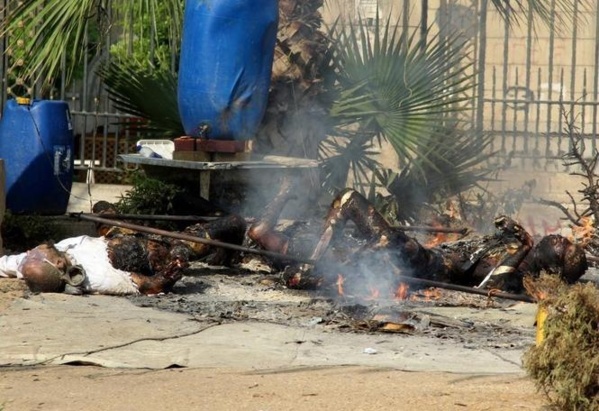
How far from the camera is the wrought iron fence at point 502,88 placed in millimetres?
13555

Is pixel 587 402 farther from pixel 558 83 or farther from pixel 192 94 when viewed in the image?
pixel 558 83

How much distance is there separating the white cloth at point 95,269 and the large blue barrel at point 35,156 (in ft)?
6.60

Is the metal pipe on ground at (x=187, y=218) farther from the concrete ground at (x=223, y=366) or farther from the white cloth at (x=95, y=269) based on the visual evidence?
the concrete ground at (x=223, y=366)

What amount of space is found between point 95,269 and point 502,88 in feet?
26.8

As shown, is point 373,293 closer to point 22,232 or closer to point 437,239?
point 437,239

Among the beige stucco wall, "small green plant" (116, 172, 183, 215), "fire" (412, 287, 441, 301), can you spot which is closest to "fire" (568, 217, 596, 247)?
"fire" (412, 287, 441, 301)

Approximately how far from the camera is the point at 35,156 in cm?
1040

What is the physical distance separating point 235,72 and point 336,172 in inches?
72.1

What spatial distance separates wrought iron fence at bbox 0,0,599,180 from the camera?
13.6m

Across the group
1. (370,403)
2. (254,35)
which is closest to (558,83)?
(254,35)

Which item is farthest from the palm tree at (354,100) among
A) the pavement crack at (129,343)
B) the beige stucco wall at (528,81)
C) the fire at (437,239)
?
the pavement crack at (129,343)

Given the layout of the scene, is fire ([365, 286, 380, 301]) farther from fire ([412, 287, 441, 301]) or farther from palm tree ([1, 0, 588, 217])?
palm tree ([1, 0, 588, 217])

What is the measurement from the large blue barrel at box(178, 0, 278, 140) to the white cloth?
7.70ft

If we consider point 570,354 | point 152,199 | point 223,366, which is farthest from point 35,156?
point 570,354
